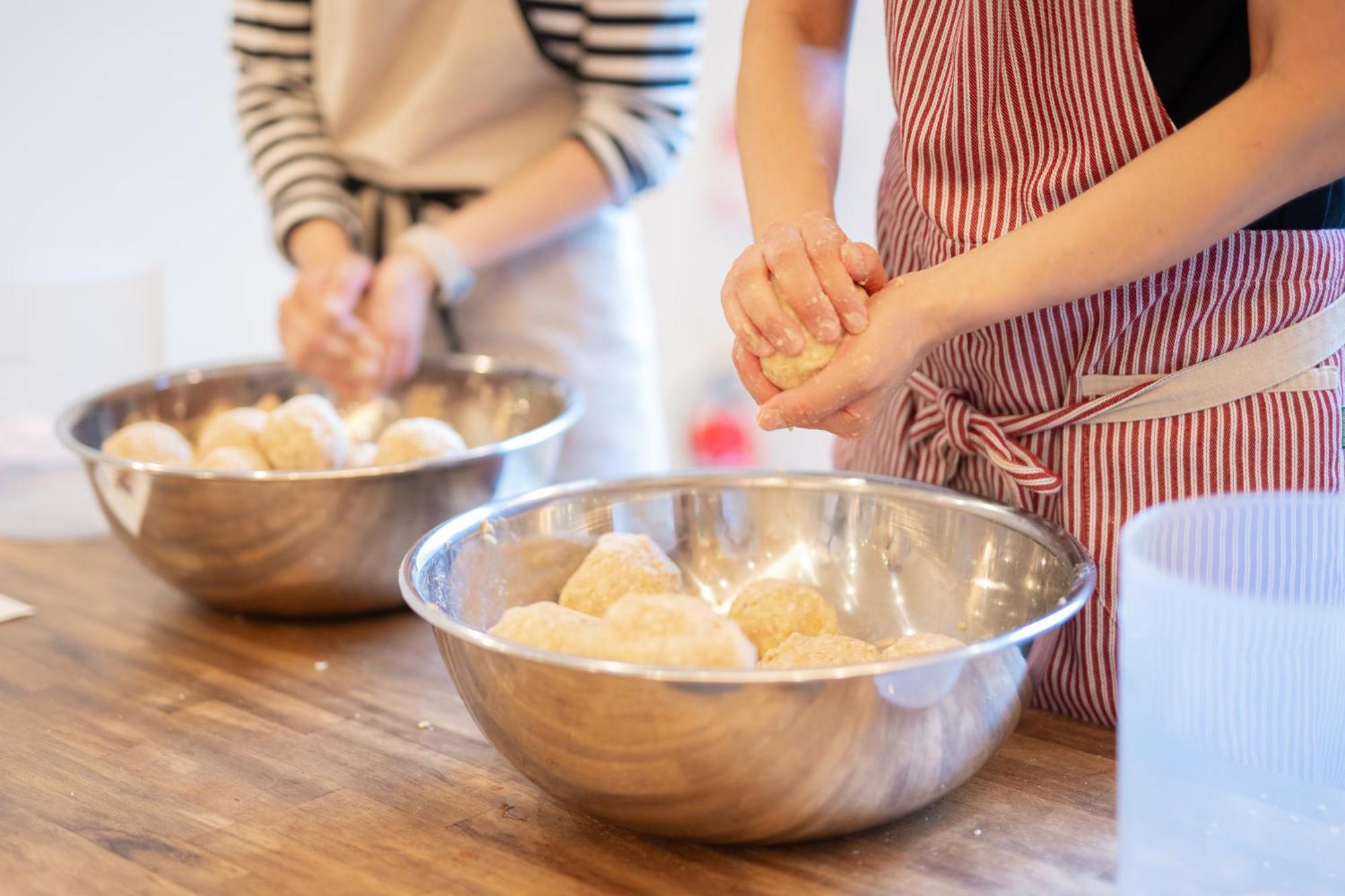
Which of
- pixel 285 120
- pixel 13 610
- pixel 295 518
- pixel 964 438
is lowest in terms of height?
pixel 13 610

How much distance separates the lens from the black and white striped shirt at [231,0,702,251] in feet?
5.31

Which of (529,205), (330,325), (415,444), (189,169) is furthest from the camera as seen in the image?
(189,169)

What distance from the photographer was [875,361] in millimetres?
896

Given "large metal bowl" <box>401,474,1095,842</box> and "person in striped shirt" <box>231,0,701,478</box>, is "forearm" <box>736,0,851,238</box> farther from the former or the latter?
"person in striped shirt" <box>231,0,701,478</box>

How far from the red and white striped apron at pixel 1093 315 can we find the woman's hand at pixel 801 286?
131mm

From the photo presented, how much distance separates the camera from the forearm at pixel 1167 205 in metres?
0.83

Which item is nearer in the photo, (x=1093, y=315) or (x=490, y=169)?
(x=1093, y=315)

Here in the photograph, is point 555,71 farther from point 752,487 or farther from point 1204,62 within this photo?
point 1204,62

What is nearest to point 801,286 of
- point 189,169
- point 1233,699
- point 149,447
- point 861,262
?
point 861,262

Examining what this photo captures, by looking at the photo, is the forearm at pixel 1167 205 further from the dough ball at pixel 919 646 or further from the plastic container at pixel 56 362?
the plastic container at pixel 56 362

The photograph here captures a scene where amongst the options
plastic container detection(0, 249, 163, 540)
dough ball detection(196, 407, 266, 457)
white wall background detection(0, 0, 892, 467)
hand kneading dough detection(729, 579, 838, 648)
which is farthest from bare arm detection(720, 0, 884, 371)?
white wall background detection(0, 0, 892, 467)

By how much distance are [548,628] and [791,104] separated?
1.76 ft

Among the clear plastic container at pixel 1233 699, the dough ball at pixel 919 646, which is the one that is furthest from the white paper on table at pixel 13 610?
the clear plastic container at pixel 1233 699

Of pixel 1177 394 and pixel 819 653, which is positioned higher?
pixel 1177 394
